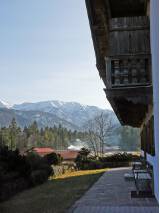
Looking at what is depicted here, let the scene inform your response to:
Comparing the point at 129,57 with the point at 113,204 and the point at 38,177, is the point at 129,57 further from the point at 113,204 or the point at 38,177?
the point at 38,177

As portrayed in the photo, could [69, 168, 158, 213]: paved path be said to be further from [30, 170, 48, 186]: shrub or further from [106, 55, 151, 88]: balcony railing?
[30, 170, 48, 186]: shrub

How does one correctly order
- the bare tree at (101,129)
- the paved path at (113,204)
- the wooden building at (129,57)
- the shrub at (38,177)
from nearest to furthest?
1. the wooden building at (129,57)
2. the paved path at (113,204)
3. the shrub at (38,177)
4. the bare tree at (101,129)

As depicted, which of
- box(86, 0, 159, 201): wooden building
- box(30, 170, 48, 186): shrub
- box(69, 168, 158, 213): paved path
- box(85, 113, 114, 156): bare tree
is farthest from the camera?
box(85, 113, 114, 156): bare tree

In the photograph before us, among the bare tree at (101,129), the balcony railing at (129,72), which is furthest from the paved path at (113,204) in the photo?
the bare tree at (101,129)


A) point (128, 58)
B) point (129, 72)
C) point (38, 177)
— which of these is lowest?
point (38, 177)

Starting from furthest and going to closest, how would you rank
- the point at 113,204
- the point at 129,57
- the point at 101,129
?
the point at 101,129 → the point at 113,204 → the point at 129,57

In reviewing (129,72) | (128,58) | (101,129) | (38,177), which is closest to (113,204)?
(129,72)

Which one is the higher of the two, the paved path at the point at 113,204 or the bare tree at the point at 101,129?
the bare tree at the point at 101,129

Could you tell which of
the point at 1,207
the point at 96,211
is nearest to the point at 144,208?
the point at 96,211

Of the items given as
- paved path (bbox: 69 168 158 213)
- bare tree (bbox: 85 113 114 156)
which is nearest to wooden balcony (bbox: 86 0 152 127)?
paved path (bbox: 69 168 158 213)

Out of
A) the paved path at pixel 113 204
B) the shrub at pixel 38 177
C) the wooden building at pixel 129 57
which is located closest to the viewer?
the wooden building at pixel 129 57

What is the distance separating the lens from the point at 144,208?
12.6 meters

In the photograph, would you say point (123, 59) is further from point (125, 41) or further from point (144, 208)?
point (144, 208)

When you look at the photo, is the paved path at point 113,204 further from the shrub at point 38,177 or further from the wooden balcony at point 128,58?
the shrub at point 38,177
